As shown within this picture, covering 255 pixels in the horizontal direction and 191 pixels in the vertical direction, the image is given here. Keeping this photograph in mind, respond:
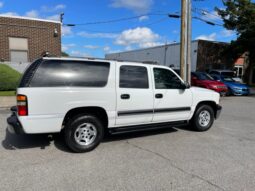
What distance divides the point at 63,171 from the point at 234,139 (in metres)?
4.23

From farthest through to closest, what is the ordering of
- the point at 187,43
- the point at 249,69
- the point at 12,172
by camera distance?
the point at 249,69, the point at 187,43, the point at 12,172

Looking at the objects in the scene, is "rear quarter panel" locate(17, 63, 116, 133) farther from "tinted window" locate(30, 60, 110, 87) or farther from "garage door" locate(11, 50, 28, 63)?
"garage door" locate(11, 50, 28, 63)

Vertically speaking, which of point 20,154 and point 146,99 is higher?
point 146,99

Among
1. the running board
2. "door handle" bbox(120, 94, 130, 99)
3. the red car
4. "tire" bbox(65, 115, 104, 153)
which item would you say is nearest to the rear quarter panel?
"tire" bbox(65, 115, 104, 153)

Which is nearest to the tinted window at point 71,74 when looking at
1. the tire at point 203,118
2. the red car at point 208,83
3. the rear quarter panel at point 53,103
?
the rear quarter panel at point 53,103

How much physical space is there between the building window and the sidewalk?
18.1 feet

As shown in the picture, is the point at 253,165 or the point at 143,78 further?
the point at 143,78

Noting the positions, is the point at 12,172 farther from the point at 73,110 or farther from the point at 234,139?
the point at 234,139

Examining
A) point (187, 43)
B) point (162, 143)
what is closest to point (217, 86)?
point (187, 43)

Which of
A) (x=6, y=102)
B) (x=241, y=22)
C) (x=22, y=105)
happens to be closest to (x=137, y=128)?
(x=22, y=105)

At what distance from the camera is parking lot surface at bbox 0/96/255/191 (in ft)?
11.8

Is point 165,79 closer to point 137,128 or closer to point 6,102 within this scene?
point 137,128

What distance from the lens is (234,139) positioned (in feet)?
19.8

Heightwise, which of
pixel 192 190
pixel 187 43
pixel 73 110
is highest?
pixel 187 43
